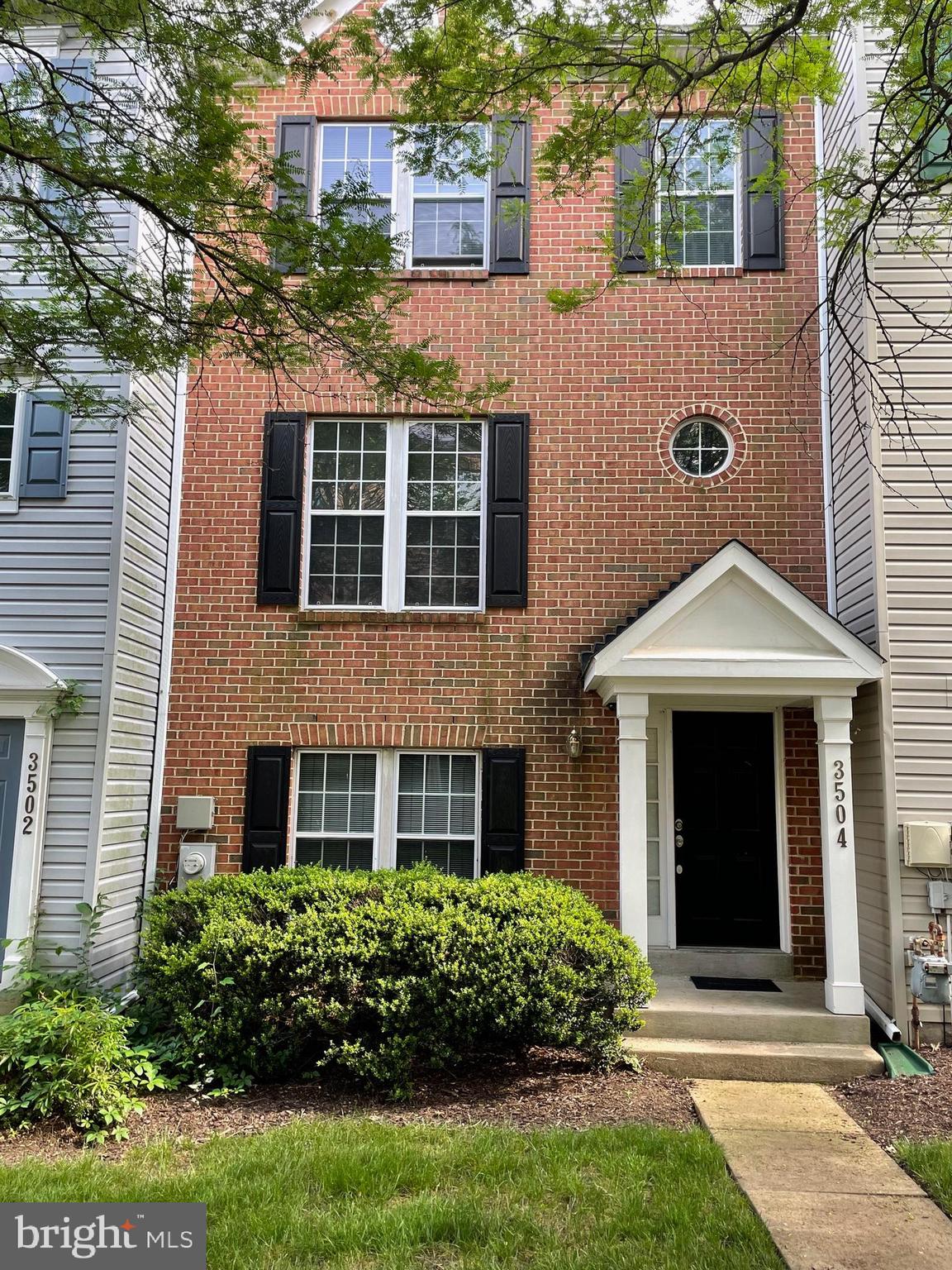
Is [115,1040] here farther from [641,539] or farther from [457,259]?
[457,259]

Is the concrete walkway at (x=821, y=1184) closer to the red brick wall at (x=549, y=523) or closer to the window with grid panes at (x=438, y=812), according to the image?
the red brick wall at (x=549, y=523)

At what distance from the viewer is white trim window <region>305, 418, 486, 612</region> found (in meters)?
8.73

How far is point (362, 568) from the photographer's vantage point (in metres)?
8.77

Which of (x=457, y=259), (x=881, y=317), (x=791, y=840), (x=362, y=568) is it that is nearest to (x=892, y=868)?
(x=791, y=840)

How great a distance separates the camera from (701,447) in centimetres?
867

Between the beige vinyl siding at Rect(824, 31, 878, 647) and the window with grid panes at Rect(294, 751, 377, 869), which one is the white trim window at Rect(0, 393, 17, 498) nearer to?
the window with grid panes at Rect(294, 751, 377, 869)

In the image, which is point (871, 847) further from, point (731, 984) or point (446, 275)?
point (446, 275)

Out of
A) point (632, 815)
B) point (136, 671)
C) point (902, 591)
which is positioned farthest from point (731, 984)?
point (136, 671)

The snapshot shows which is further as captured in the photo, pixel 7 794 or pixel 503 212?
pixel 503 212

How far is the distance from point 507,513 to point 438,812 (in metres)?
2.75

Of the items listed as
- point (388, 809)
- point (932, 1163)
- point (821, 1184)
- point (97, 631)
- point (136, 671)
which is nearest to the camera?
point (821, 1184)

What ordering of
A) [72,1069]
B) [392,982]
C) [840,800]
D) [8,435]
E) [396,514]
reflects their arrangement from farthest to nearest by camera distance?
1. [396,514]
2. [8,435]
3. [840,800]
4. [392,982]
5. [72,1069]

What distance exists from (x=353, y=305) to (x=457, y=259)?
3.69 m

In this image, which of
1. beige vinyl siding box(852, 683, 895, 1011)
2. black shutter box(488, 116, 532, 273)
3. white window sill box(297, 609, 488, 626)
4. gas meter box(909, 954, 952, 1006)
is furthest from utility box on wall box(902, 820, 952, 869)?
black shutter box(488, 116, 532, 273)
